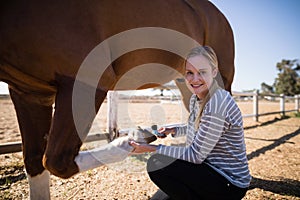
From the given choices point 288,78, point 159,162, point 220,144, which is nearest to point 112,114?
point 159,162

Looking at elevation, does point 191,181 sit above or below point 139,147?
below

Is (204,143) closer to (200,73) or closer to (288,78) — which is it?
(200,73)

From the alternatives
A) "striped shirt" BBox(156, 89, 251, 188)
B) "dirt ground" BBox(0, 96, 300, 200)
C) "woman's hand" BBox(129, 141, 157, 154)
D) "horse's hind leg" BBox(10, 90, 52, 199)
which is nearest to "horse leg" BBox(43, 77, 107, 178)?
"woman's hand" BBox(129, 141, 157, 154)

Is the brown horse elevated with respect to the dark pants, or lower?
elevated

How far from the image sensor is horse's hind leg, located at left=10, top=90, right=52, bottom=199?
1615 mm

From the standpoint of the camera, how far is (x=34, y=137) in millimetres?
1674

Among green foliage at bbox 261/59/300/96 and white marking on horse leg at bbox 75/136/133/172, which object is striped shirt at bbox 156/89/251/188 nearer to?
white marking on horse leg at bbox 75/136/133/172

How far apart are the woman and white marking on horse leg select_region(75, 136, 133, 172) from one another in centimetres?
6

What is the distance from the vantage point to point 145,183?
7.99 ft

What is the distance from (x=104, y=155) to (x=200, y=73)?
73 centimetres

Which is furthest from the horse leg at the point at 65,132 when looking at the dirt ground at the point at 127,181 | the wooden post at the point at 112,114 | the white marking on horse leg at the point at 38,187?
the wooden post at the point at 112,114

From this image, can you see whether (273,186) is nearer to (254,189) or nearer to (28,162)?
(254,189)

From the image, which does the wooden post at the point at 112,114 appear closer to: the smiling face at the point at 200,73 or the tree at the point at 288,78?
the smiling face at the point at 200,73

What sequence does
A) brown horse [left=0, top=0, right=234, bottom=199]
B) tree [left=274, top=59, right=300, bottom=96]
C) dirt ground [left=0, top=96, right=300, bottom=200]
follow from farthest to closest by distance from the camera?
tree [left=274, top=59, right=300, bottom=96]
dirt ground [left=0, top=96, right=300, bottom=200]
brown horse [left=0, top=0, right=234, bottom=199]
